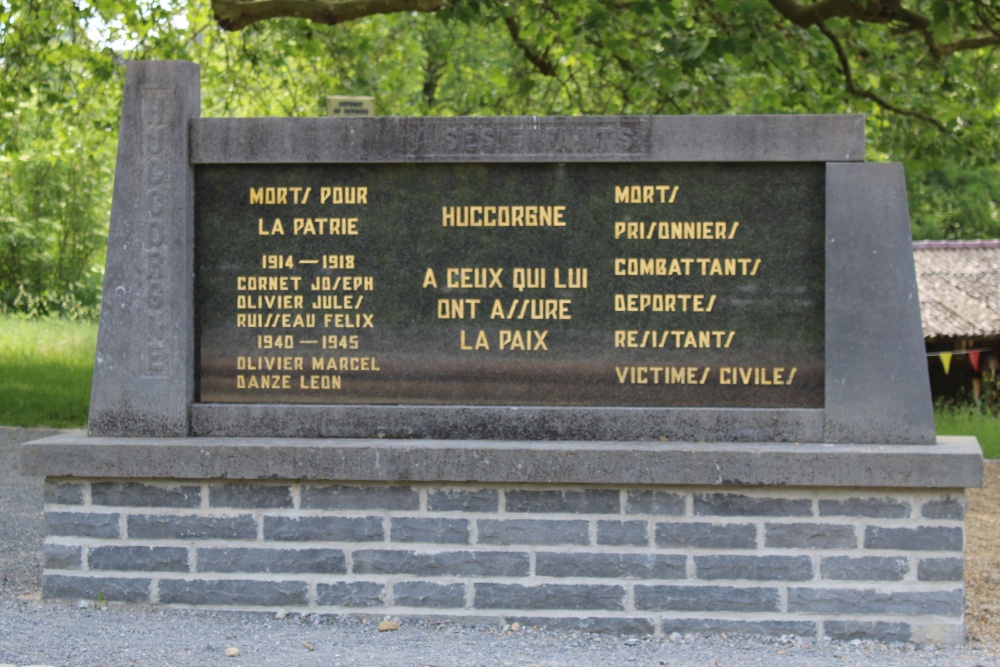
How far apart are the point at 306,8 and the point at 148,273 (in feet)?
15.3

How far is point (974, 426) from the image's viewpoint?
12.2 m

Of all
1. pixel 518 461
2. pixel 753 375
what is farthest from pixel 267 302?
pixel 753 375

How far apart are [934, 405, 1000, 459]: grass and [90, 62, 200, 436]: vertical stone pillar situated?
7.71 meters

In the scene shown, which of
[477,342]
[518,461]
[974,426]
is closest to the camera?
[518,461]

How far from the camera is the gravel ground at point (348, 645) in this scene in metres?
4.73

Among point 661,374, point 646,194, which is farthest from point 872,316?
point 646,194

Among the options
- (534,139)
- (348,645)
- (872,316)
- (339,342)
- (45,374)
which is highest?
(534,139)

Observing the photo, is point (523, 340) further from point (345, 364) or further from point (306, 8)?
point (306, 8)

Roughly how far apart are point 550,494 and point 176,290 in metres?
1.89

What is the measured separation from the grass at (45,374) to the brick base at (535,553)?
20.7 ft

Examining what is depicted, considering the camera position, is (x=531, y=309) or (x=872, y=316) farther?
Answer: (x=531, y=309)

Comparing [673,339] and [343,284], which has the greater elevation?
[343,284]

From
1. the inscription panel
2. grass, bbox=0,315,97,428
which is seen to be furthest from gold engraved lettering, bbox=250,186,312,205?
grass, bbox=0,315,97,428

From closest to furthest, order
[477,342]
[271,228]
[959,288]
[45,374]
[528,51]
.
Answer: [477,342], [271,228], [528,51], [45,374], [959,288]
